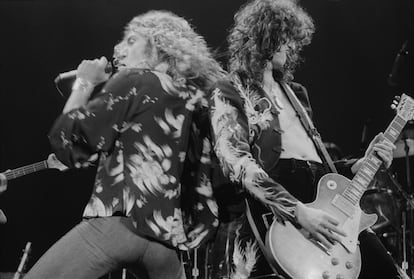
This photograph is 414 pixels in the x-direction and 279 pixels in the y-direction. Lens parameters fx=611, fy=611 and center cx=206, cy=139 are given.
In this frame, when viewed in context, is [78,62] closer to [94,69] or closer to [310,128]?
[310,128]

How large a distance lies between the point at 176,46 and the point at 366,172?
1.01 metres

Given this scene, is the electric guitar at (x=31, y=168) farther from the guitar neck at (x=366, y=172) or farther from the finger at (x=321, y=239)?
the finger at (x=321, y=239)

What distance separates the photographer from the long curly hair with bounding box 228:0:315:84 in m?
2.77

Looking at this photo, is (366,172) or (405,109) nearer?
(366,172)

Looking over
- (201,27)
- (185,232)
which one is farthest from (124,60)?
(201,27)

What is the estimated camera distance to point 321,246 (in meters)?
2.36

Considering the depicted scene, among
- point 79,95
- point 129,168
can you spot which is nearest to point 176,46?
point 79,95

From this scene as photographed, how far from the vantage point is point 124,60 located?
2318 mm

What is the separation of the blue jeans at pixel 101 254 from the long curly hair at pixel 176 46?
2.09 feet

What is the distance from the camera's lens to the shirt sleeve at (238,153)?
7.56 feet

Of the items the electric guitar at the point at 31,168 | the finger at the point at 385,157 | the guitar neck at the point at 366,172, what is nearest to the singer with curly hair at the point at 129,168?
the guitar neck at the point at 366,172

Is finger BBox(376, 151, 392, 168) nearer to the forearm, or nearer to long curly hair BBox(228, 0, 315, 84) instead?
long curly hair BBox(228, 0, 315, 84)

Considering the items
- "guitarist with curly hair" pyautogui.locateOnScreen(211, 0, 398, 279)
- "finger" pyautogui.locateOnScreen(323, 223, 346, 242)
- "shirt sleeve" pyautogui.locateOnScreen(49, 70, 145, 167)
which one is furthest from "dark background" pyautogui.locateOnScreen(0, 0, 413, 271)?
A: "shirt sleeve" pyautogui.locateOnScreen(49, 70, 145, 167)

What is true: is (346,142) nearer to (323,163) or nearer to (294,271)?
(323,163)
